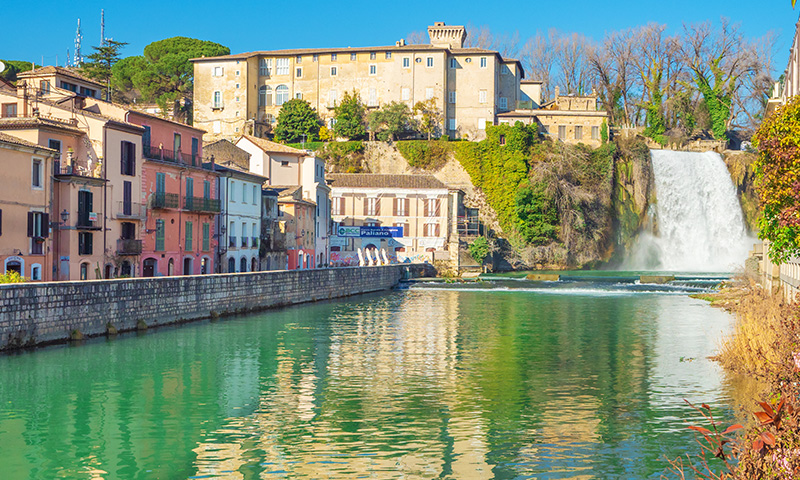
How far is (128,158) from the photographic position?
119ft

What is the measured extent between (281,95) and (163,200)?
42498 millimetres

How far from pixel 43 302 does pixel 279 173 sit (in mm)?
37001

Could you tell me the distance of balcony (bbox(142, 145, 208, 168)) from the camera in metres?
38.5

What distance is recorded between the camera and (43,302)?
2122 centimetres

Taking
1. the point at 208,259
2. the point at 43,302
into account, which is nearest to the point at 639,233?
the point at 208,259

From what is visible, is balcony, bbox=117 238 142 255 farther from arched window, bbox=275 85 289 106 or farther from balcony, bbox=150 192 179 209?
arched window, bbox=275 85 289 106

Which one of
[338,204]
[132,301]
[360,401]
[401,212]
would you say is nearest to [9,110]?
[132,301]

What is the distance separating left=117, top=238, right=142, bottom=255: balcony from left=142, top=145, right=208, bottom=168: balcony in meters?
4.23

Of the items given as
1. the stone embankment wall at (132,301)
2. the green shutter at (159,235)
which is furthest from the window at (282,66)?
the stone embankment wall at (132,301)

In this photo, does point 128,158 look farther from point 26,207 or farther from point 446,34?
point 446,34

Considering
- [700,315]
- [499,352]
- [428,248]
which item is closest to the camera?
[499,352]

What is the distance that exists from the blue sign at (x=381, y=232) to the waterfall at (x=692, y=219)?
1985 centimetres

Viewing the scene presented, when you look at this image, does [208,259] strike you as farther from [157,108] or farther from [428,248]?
[157,108]

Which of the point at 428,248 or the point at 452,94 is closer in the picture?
the point at 428,248
